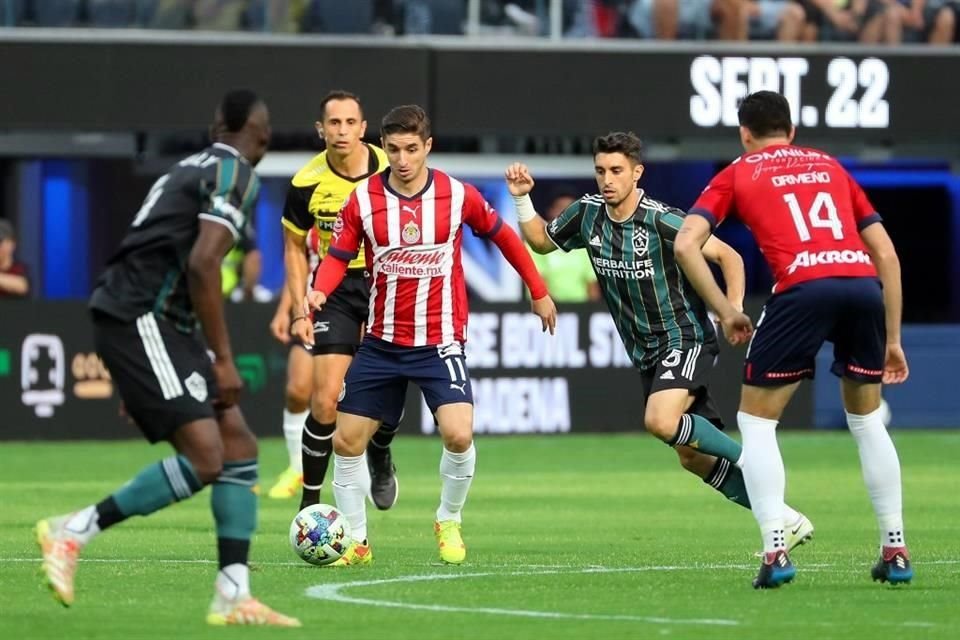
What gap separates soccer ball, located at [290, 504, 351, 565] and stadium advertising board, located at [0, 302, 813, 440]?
1059 centimetres

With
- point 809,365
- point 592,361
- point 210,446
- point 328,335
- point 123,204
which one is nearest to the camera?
point 210,446

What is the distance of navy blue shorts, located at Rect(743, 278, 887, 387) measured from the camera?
349 inches

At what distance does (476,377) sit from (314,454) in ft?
30.8

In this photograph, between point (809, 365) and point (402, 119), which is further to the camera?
point (402, 119)

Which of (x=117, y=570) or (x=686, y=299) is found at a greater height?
(x=686, y=299)

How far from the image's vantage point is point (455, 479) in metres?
10.2

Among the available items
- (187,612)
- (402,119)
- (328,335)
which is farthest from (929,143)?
(187,612)

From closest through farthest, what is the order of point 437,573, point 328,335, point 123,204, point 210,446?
point 210,446, point 437,573, point 328,335, point 123,204

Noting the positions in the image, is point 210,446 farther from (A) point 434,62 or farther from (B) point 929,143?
(B) point 929,143

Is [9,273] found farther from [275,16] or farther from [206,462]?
[206,462]

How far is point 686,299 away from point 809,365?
1.95 metres

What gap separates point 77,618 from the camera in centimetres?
793

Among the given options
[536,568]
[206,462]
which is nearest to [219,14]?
[536,568]

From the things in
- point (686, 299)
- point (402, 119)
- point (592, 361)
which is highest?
point (402, 119)
